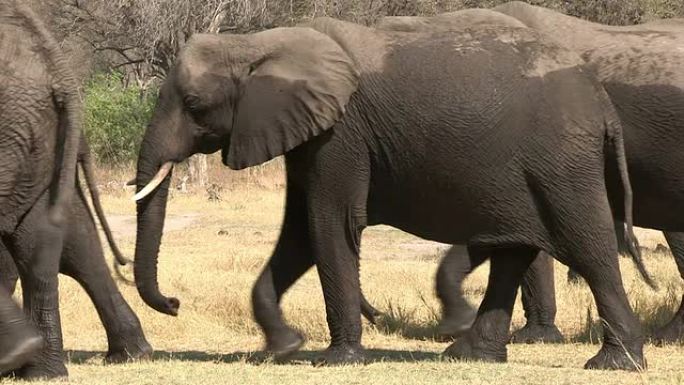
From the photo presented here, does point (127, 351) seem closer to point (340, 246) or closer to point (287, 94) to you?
point (340, 246)

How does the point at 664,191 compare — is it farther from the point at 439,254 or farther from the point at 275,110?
the point at 439,254

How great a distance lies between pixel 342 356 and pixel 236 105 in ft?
4.88

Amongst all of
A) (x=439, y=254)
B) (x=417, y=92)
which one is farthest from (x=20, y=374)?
A: (x=439, y=254)

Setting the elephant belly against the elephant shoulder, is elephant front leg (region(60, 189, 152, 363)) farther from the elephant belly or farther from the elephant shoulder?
the elephant shoulder

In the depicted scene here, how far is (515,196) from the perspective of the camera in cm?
805

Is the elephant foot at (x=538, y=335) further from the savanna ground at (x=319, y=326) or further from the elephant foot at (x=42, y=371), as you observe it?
the elephant foot at (x=42, y=371)

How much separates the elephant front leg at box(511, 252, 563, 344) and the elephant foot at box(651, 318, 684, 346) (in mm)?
605

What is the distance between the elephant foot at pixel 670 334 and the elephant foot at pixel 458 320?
1149 mm

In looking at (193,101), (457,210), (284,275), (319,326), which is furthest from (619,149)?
(319,326)

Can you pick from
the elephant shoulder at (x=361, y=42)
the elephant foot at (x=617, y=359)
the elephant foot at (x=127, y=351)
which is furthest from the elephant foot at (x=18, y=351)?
the elephant foot at (x=617, y=359)

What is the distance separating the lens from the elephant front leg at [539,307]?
382 inches

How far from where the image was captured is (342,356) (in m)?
8.23

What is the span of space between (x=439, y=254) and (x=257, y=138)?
7104mm

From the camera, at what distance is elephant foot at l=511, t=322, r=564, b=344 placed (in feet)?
31.7
